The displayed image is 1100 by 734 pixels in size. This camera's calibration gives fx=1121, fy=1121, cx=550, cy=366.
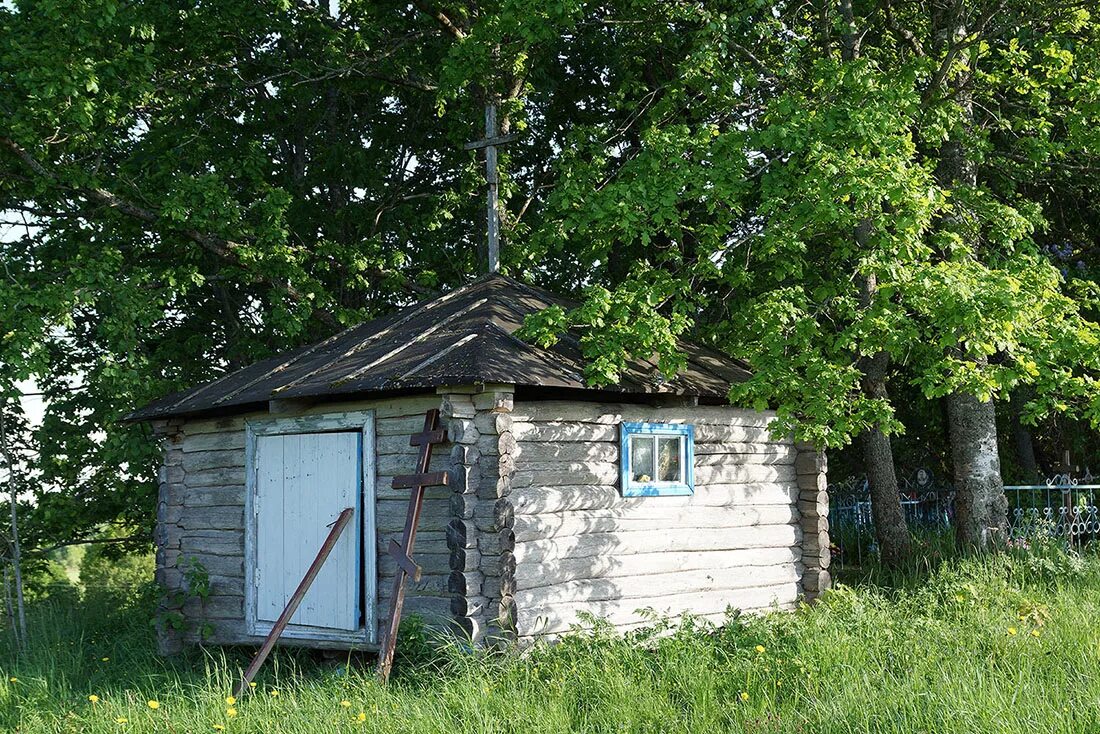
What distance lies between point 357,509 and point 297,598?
0.94 metres

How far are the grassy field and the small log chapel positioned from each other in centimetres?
53

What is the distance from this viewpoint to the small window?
396 inches

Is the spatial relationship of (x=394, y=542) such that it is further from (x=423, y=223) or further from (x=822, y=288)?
(x=423, y=223)

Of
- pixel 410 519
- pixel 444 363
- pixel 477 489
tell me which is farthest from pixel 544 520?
pixel 444 363

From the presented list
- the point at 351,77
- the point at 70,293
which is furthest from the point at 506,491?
the point at 351,77

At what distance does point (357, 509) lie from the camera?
31.9 ft

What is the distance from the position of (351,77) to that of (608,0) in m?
5.09

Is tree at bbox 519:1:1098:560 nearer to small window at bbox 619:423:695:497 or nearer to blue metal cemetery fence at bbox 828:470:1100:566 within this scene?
small window at bbox 619:423:695:497

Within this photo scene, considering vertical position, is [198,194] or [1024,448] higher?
[198,194]

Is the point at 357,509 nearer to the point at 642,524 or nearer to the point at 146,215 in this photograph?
the point at 642,524

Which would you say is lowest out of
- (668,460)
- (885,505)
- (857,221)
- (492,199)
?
(885,505)

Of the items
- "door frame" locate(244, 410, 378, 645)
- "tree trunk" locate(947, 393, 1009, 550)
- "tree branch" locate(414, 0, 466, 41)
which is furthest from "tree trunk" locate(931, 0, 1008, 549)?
"door frame" locate(244, 410, 378, 645)

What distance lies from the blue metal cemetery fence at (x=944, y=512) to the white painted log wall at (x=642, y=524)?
3388 mm

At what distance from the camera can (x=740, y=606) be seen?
35.9 ft
